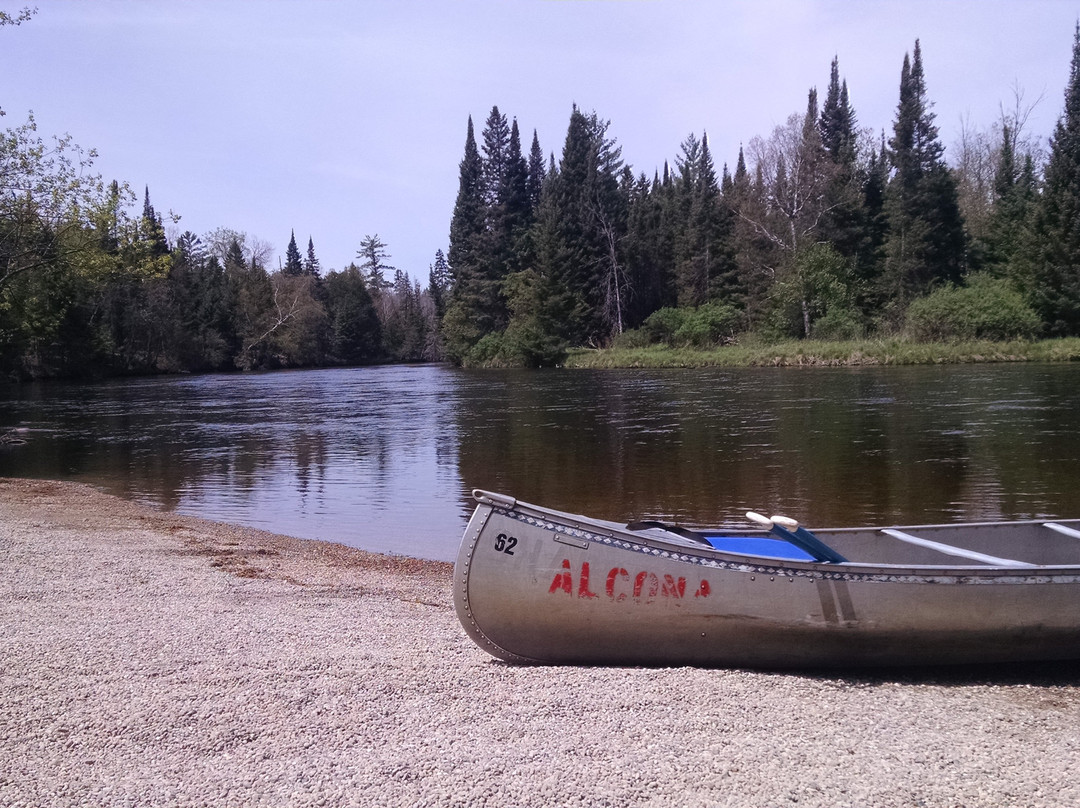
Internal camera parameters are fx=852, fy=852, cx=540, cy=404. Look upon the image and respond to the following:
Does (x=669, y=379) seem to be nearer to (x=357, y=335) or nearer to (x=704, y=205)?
(x=704, y=205)

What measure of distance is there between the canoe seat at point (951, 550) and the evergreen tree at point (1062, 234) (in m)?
42.9

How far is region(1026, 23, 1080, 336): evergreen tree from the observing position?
1689 inches

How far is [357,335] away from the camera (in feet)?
318

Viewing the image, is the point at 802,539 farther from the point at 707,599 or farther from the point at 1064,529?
the point at 1064,529

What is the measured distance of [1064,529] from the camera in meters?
6.55

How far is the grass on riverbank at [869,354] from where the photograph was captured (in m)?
41.3

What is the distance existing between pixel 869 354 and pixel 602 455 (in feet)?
105

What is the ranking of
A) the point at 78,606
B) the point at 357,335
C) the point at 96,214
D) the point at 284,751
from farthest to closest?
1. the point at 357,335
2. the point at 96,214
3. the point at 78,606
4. the point at 284,751

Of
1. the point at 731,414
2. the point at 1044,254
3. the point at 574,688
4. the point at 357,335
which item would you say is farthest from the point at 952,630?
the point at 357,335

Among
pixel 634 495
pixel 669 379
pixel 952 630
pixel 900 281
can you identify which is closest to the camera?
pixel 952 630

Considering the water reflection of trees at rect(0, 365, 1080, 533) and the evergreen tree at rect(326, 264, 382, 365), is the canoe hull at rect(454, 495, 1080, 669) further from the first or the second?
the evergreen tree at rect(326, 264, 382, 365)

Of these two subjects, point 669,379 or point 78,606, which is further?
point 669,379

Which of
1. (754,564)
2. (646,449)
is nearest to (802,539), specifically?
(754,564)

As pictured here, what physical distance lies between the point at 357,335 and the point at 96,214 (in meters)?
76.6
